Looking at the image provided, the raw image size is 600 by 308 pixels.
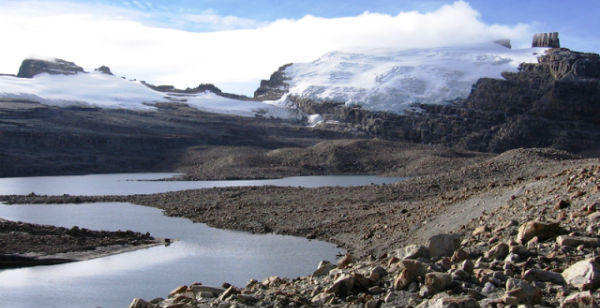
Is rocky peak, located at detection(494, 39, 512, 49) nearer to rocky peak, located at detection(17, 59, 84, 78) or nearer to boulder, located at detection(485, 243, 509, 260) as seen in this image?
rocky peak, located at detection(17, 59, 84, 78)

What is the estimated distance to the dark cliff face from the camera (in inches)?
3174

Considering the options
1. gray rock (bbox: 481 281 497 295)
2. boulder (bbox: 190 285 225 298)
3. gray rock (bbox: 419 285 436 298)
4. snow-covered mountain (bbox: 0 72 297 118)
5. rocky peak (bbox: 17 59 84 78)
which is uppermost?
rocky peak (bbox: 17 59 84 78)

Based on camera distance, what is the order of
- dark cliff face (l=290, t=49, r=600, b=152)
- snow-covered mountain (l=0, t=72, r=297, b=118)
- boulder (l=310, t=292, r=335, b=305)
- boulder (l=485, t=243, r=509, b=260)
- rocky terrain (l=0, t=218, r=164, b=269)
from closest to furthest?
boulder (l=310, t=292, r=335, b=305), boulder (l=485, t=243, r=509, b=260), rocky terrain (l=0, t=218, r=164, b=269), dark cliff face (l=290, t=49, r=600, b=152), snow-covered mountain (l=0, t=72, r=297, b=118)

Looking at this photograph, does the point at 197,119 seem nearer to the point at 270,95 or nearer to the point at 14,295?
the point at 270,95

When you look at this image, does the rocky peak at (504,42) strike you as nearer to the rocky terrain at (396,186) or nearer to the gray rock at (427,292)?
the rocky terrain at (396,186)

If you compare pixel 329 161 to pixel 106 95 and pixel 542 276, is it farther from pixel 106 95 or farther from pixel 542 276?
pixel 542 276

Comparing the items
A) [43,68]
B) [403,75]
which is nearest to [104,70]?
[43,68]

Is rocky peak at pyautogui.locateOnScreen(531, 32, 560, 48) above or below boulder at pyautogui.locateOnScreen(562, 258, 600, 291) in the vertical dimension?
above

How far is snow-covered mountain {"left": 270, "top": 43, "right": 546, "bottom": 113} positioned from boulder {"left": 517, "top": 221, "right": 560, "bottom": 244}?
78741 millimetres

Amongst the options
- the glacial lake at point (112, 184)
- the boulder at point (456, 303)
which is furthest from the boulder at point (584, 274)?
the glacial lake at point (112, 184)

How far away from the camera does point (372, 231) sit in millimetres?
21203

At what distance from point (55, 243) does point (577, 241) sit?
16369mm

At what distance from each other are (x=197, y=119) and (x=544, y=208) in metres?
77.2

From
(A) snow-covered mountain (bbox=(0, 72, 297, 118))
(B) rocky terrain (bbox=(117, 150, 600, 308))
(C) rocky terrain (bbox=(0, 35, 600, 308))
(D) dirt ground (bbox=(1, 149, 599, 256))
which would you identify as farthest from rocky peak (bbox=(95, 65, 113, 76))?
(B) rocky terrain (bbox=(117, 150, 600, 308))
